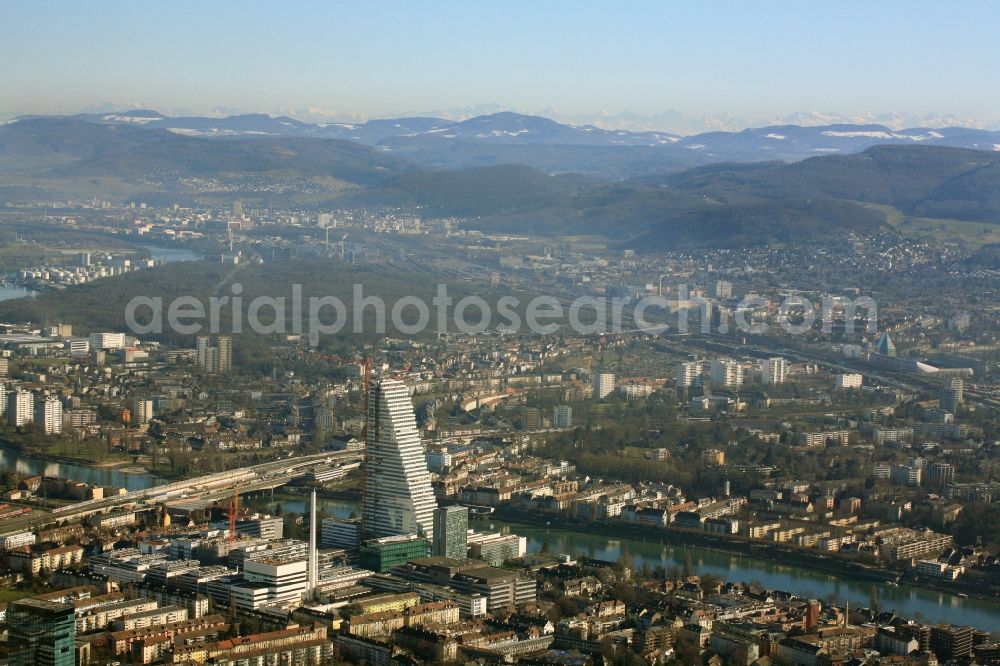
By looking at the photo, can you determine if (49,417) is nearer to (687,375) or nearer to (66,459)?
(66,459)

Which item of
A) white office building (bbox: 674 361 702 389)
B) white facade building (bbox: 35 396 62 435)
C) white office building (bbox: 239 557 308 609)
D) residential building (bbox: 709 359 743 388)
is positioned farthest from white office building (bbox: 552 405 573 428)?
white office building (bbox: 239 557 308 609)

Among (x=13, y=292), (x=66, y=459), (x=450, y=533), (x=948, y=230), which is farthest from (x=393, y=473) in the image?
(x=948, y=230)

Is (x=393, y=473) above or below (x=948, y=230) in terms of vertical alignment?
above

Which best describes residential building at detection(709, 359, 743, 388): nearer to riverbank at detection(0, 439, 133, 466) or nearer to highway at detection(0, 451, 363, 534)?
highway at detection(0, 451, 363, 534)

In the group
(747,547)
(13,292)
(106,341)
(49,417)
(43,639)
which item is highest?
(43,639)

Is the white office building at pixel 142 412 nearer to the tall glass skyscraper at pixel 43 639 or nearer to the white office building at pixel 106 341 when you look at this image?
the white office building at pixel 106 341

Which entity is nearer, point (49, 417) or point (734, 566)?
point (734, 566)

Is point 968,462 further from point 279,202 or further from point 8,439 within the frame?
point 279,202

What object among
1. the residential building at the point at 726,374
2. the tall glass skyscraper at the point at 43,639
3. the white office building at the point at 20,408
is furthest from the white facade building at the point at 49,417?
the tall glass skyscraper at the point at 43,639
